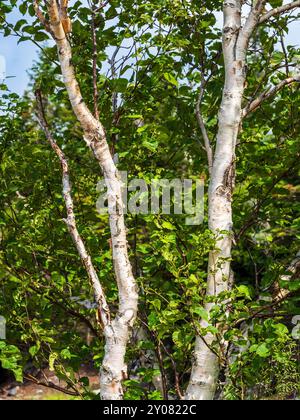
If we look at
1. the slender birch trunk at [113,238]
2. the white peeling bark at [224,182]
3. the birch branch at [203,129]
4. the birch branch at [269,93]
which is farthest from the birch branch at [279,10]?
the slender birch trunk at [113,238]

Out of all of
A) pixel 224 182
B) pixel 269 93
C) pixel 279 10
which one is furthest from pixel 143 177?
pixel 279 10

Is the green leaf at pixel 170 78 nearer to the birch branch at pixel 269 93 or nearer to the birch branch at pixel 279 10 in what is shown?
the birch branch at pixel 269 93

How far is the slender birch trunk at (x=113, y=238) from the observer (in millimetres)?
3350

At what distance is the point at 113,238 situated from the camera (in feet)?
11.6

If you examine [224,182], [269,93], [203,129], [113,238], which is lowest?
[113,238]

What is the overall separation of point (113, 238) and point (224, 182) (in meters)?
1.01

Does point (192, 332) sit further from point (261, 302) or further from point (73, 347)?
point (73, 347)

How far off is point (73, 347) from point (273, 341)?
2096mm

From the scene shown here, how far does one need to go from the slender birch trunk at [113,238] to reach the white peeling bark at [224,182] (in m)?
0.59

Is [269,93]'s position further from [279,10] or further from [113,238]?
[113,238]

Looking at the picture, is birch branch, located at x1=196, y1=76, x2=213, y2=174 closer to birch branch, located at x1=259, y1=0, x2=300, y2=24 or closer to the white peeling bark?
the white peeling bark

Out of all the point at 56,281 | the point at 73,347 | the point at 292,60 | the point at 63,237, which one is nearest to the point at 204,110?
the point at 292,60

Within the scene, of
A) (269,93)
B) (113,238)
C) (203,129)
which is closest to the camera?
(113,238)

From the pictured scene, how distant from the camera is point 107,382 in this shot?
334 centimetres
